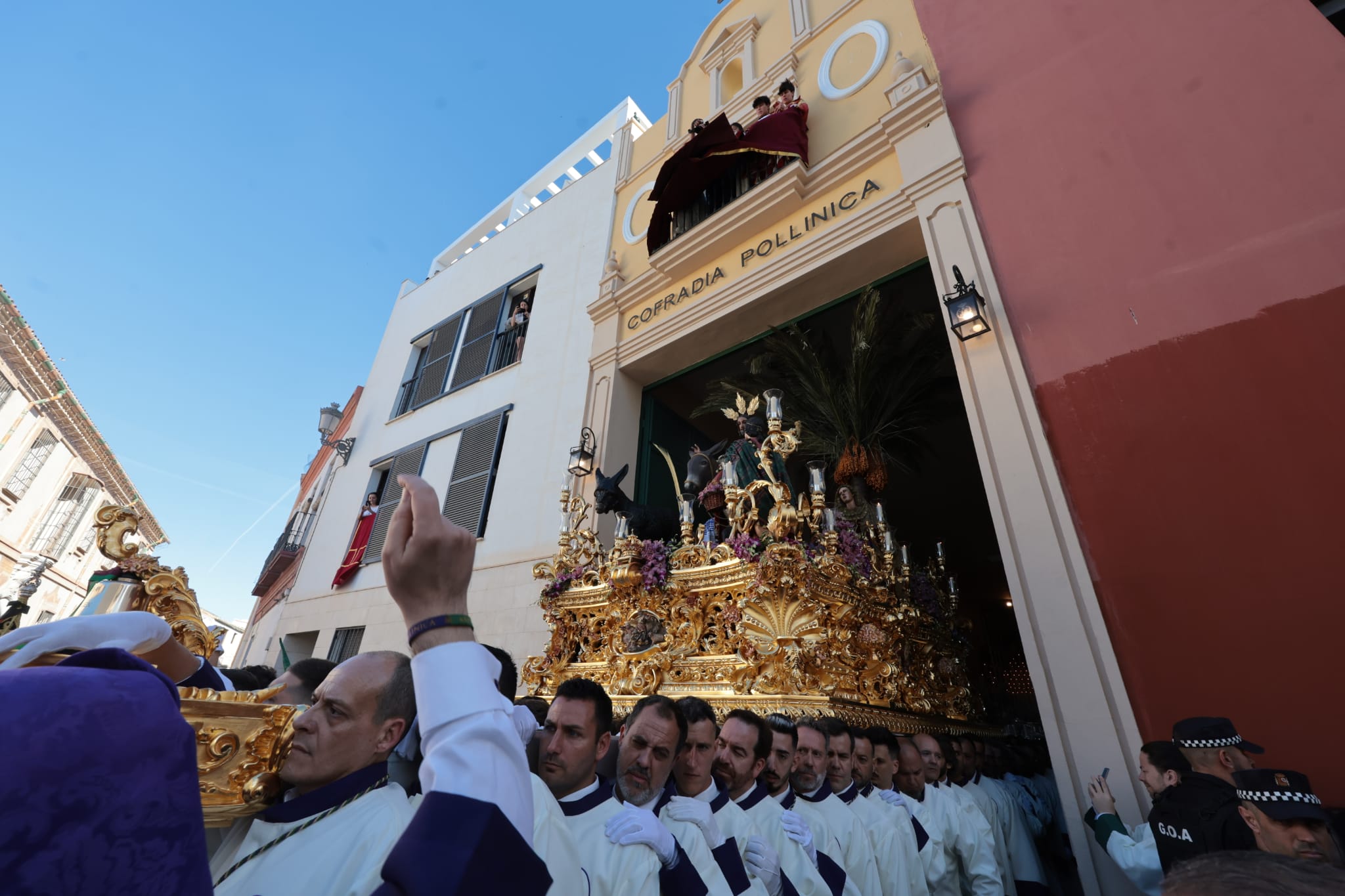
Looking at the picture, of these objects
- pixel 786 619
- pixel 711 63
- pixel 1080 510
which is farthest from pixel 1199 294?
pixel 711 63

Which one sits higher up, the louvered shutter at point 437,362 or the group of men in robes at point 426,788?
the louvered shutter at point 437,362

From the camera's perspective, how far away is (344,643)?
9.71 meters

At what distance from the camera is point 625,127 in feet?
38.3

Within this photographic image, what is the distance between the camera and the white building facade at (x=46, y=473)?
626 inches

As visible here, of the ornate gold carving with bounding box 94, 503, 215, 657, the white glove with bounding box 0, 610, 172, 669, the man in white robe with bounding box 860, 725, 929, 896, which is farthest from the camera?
the man in white robe with bounding box 860, 725, 929, 896

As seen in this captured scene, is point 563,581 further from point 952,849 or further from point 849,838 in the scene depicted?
point 952,849

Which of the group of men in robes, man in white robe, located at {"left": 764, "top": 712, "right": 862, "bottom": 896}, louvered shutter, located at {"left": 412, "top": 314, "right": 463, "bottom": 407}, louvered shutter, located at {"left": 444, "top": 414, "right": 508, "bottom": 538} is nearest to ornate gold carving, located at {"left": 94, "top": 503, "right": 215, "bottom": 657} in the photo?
the group of men in robes

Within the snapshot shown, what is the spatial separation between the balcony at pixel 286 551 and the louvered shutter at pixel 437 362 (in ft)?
14.5

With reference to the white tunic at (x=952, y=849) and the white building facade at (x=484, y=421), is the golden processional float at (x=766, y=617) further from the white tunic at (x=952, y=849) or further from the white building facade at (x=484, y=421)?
the white building facade at (x=484, y=421)

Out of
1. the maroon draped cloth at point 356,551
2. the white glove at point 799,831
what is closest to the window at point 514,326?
the maroon draped cloth at point 356,551

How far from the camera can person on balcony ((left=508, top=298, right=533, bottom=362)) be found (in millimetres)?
10898

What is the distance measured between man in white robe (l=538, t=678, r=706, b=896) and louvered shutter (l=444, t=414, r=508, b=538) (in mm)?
6782

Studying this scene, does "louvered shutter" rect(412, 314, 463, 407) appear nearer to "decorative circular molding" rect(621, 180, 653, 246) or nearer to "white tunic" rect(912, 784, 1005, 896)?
"decorative circular molding" rect(621, 180, 653, 246)

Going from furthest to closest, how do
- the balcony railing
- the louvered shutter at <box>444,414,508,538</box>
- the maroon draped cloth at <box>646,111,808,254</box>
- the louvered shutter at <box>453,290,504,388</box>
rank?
1. the louvered shutter at <box>453,290,504,388</box>
2. the louvered shutter at <box>444,414,508,538</box>
3. the balcony railing
4. the maroon draped cloth at <box>646,111,808,254</box>
